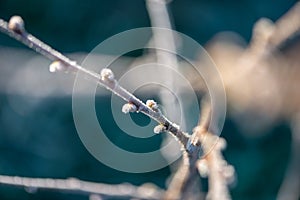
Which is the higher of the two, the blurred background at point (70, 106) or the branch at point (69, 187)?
the blurred background at point (70, 106)

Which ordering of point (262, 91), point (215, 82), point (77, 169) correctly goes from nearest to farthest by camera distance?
point (215, 82), point (262, 91), point (77, 169)

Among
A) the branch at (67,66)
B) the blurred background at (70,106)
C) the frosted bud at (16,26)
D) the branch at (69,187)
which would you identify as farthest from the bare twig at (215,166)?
the blurred background at (70,106)

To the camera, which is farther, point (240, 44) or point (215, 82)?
point (240, 44)

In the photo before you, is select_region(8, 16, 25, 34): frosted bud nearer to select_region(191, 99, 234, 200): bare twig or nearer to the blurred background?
select_region(191, 99, 234, 200): bare twig

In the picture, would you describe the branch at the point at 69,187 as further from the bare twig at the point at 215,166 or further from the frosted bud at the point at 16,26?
the frosted bud at the point at 16,26

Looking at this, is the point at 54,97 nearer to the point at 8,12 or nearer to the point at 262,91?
the point at 8,12

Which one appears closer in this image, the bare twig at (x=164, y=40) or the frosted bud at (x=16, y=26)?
the frosted bud at (x=16, y=26)

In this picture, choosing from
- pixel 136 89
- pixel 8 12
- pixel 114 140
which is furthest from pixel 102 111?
pixel 8 12
